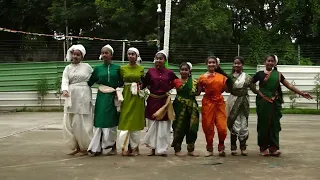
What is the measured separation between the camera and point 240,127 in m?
6.42

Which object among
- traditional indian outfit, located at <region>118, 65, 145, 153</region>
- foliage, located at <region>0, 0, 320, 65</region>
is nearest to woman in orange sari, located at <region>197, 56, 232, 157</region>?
traditional indian outfit, located at <region>118, 65, 145, 153</region>

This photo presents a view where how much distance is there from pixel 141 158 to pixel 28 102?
34.3 feet

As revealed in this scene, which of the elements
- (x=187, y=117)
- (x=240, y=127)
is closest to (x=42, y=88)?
(x=187, y=117)

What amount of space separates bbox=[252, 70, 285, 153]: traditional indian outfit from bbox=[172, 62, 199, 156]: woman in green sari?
98cm

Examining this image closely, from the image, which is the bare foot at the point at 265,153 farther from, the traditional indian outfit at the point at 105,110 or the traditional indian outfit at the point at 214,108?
the traditional indian outfit at the point at 105,110

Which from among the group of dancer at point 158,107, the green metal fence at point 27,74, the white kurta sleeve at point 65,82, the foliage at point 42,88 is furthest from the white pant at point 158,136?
the foliage at point 42,88

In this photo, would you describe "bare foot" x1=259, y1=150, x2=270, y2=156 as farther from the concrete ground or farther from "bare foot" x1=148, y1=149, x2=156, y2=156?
"bare foot" x1=148, y1=149, x2=156, y2=156

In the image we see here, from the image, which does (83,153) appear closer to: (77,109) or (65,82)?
(77,109)

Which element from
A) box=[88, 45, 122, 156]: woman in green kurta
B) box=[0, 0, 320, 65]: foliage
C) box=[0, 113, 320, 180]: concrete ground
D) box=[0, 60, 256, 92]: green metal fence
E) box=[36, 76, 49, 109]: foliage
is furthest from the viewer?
box=[0, 0, 320, 65]: foliage

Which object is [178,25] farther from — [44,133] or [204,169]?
[204,169]

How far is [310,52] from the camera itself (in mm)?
16891

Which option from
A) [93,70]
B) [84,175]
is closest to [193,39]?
[93,70]

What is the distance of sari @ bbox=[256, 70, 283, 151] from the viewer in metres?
6.34

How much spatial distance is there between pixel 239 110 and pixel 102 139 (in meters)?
2.09
